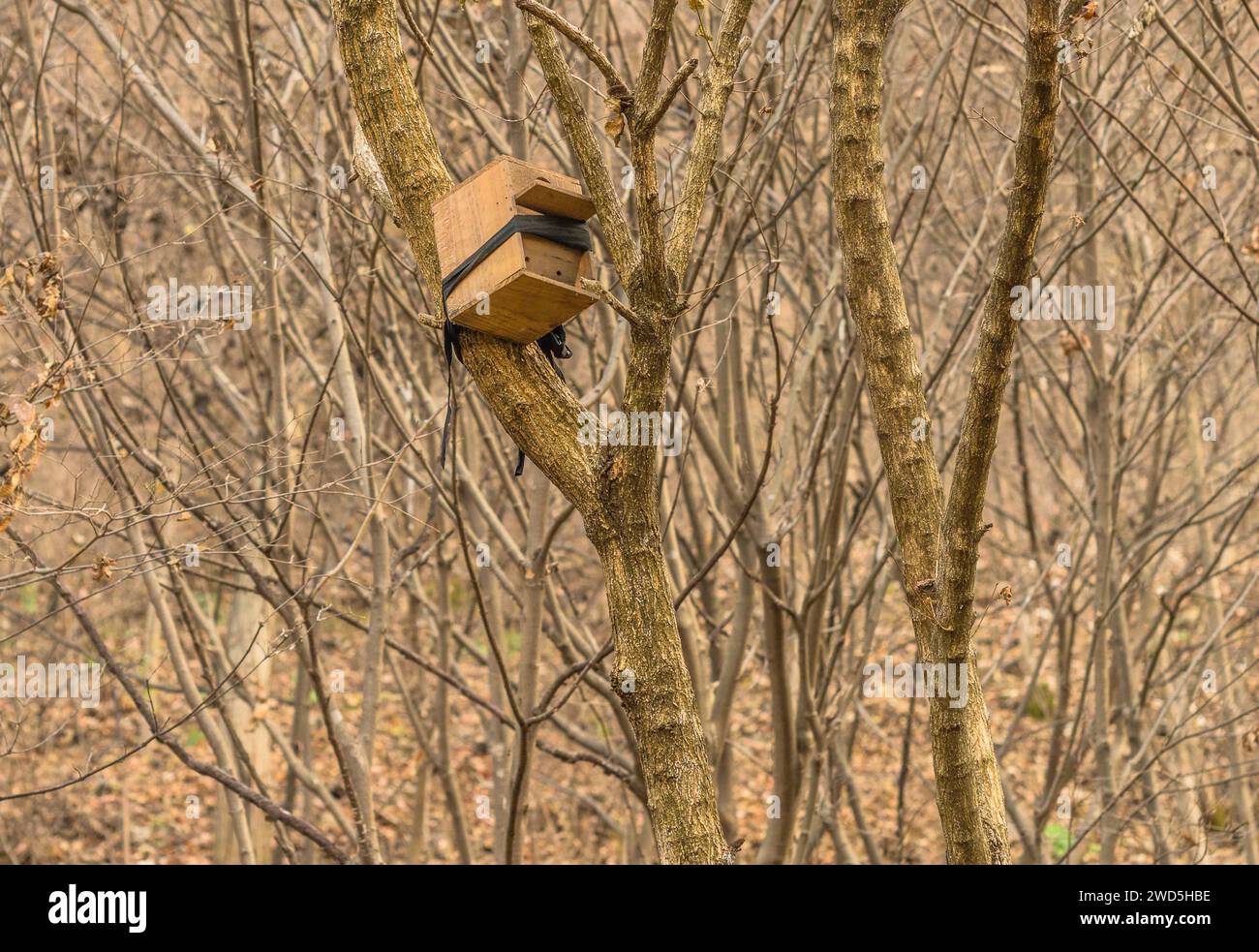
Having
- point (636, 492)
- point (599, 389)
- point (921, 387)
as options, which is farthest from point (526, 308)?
point (599, 389)

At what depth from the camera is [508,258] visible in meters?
2.25

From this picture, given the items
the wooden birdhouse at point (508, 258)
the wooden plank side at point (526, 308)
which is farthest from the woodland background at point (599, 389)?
the wooden plank side at point (526, 308)

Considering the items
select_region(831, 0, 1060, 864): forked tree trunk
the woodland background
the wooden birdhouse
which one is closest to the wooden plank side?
the wooden birdhouse

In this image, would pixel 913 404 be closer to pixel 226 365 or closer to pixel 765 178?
pixel 765 178

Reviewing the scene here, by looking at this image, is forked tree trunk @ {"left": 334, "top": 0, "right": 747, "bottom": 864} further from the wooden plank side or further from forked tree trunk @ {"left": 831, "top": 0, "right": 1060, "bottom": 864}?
forked tree trunk @ {"left": 831, "top": 0, "right": 1060, "bottom": 864}

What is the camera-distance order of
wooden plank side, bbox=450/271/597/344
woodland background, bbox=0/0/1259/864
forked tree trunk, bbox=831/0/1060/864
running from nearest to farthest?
1. forked tree trunk, bbox=831/0/1060/864
2. wooden plank side, bbox=450/271/597/344
3. woodland background, bbox=0/0/1259/864

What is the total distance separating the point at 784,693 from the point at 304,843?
2965mm

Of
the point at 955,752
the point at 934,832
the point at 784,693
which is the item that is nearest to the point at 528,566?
the point at 784,693

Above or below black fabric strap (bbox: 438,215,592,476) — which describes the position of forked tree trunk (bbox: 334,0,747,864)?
below

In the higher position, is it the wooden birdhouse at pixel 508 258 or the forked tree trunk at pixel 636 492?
the wooden birdhouse at pixel 508 258

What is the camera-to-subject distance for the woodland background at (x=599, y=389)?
3840 millimetres

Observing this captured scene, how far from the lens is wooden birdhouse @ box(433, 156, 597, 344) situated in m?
2.24

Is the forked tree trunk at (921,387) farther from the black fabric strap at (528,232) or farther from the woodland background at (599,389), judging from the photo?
the black fabric strap at (528,232)

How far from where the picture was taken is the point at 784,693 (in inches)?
166
